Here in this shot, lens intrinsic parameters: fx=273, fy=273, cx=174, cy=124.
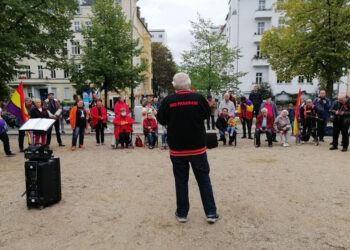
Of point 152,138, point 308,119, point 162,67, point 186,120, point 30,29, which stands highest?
point 162,67

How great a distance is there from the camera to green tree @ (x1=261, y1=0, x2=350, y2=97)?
18062 mm

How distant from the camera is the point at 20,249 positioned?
324 centimetres

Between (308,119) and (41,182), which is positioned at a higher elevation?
(308,119)

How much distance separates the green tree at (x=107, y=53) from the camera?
20469mm

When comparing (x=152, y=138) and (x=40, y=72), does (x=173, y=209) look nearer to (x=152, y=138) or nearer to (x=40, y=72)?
(x=152, y=138)

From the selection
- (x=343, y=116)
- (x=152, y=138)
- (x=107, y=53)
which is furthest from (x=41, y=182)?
(x=107, y=53)

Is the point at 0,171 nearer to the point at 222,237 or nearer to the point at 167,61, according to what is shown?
the point at 222,237

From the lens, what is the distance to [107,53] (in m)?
→ 21.0

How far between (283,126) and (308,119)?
1.22 metres

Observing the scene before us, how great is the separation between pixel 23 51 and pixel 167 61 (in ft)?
154

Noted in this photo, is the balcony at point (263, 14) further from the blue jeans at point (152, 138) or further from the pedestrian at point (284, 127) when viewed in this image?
the blue jeans at point (152, 138)

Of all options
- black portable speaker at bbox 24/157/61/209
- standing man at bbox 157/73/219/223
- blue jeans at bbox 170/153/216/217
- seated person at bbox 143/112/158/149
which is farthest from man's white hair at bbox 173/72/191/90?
seated person at bbox 143/112/158/149

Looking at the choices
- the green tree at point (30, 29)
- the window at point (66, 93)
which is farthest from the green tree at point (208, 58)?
the window at point (66, 93)

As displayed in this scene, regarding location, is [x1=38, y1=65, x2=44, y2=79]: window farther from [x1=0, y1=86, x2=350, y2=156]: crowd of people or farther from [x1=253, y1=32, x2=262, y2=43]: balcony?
[x1=0, y1=86, x2=350, y2=156]: crowd of people
